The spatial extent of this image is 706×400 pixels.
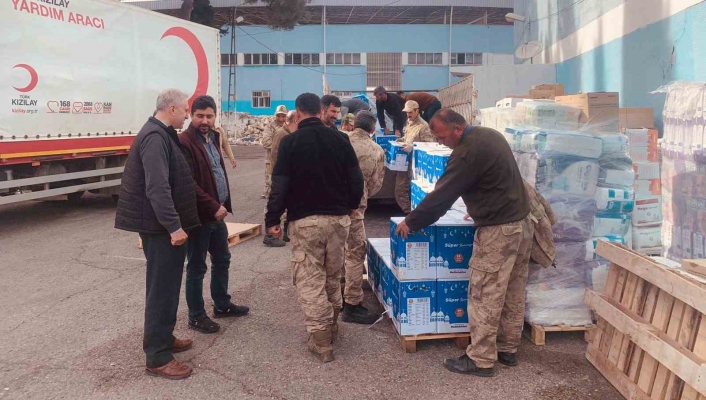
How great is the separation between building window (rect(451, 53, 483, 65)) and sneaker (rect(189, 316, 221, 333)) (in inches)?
1448

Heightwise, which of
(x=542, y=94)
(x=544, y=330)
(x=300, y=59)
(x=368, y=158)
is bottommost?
(x=544, y=330)

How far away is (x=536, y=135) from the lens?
4793 mm

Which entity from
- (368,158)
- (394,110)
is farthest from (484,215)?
(394,110)

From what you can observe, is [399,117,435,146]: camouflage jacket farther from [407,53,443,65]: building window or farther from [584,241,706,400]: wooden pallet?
[407,53,443,65]: building window

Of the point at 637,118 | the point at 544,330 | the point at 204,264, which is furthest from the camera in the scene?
the point at 637,118

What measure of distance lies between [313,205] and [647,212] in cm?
353

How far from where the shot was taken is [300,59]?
127 ft

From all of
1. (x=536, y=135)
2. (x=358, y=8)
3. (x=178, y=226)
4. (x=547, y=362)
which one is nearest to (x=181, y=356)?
(x=178, y=226)

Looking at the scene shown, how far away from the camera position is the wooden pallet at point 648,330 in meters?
3.01

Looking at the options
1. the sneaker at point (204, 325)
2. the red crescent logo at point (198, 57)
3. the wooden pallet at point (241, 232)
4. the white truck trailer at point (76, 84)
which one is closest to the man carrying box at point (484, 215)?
the sneaker at point (204, 325)

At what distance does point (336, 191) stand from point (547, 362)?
2076mm

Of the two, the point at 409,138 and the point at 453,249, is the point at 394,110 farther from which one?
the point at 453,249

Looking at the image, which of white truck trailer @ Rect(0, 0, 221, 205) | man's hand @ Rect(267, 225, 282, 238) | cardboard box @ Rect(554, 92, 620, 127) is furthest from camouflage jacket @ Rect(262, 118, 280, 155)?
cardboard box @ Rect(554, 92, 620, 127)

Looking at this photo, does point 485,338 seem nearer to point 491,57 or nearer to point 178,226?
point 178,226
